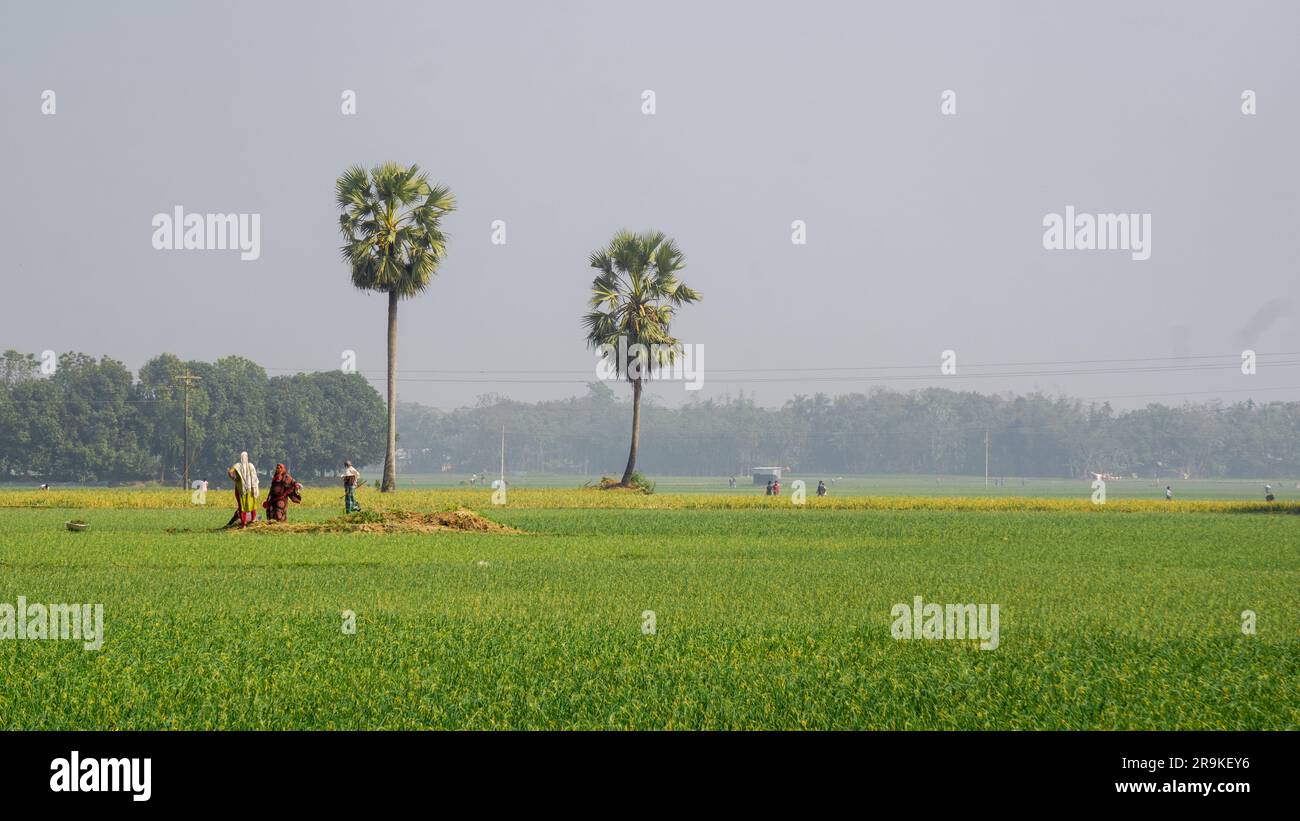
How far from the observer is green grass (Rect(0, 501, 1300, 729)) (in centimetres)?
1021

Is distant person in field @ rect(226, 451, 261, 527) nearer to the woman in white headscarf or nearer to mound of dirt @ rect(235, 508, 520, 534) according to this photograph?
the woman in white headscarf

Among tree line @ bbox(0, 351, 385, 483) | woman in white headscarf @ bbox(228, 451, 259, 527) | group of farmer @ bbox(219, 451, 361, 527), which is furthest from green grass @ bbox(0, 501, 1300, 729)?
tree line @ bbox(0, 351, 385, 483)

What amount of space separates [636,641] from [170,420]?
130 m

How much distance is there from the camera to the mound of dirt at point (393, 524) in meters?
35.5

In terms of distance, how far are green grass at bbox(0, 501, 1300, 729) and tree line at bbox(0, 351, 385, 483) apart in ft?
356

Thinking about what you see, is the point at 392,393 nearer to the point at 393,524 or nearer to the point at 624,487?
the point at 624,487

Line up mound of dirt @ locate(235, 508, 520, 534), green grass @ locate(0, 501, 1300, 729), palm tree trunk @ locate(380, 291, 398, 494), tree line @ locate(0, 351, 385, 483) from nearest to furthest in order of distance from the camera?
green grass @ locate(0, 501, 1300, 729), mound of dirt @ locate(235, 508, 520, 534), palm tree trunk @ locate(380, 291, 398, 494), tree line @ locate(0, 351, 385, 483)

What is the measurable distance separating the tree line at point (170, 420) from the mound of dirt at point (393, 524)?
99716 millimetres

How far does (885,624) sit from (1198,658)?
3.93 meters

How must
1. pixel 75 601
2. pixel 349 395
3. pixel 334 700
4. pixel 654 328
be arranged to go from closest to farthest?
pixel 334 700, pixel 75 601, pixel 654 328, pixel 349 395

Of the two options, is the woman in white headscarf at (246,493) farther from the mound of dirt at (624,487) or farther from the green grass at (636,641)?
the mound of dirt at (624,487)

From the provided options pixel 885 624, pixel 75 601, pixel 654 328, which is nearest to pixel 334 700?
pixel 885 624
